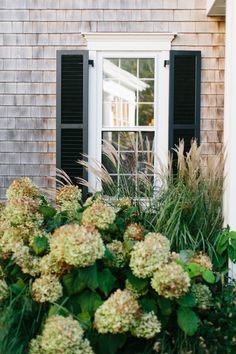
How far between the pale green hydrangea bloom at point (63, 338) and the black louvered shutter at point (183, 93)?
11.6 feet

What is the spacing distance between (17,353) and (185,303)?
0.95 meters

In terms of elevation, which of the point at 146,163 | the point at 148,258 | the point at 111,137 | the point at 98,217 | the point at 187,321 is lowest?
→ the point at 187,321

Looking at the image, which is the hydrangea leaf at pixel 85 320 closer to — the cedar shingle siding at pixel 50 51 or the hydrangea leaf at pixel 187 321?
the hydrangea leaf at pixel 187 321

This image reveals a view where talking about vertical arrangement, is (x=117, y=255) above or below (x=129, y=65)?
below

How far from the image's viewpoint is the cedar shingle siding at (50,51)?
21.1 feet

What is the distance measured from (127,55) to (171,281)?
12.0 ft

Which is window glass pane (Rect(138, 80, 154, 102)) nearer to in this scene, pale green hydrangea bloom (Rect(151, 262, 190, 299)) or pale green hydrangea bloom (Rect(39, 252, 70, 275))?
pale green hydrangea bloom (Rect(39, 252, 70, 275))

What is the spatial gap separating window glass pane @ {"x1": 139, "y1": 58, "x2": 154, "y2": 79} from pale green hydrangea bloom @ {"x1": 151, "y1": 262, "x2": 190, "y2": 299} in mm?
3486

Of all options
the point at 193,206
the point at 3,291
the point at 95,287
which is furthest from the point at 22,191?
the point at 193,206

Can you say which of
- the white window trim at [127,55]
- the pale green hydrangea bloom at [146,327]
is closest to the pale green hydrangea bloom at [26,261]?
the pale green hydrangea bloom at [146,327]

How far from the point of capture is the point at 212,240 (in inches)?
177

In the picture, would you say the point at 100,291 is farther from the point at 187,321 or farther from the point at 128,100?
the point at 128,100

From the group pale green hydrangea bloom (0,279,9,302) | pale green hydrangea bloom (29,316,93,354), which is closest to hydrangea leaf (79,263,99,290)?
pale green hydrangea bloom (29,316,93,354)

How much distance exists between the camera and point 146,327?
3.29 meters
